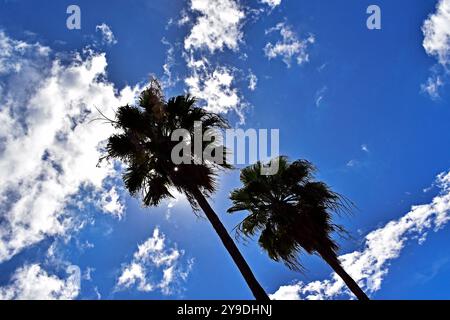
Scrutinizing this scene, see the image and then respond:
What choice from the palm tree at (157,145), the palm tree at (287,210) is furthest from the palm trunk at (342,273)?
the palm tree at (157,145)

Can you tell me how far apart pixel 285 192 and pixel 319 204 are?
4.14 feet

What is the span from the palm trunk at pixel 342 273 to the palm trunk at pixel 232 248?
156 inches

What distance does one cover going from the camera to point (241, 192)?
13602mm

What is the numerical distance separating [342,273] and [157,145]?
6915mm

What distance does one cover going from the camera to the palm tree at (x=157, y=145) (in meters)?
11.3

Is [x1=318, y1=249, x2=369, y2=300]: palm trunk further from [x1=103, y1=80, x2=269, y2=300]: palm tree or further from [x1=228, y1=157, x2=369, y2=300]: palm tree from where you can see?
[x1=103, y1=80, x2=269, y2=300]: palm tree

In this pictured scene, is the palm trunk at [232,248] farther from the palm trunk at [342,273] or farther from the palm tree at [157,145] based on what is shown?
the palm trunk at [342,273]

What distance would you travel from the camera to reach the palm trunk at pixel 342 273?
10812mm

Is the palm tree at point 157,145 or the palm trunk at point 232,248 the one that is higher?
the palm tree at point 157,145

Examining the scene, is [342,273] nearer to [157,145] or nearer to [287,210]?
[287,210]

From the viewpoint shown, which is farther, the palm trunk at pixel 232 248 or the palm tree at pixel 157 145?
the palm tree at pixel 157 145
